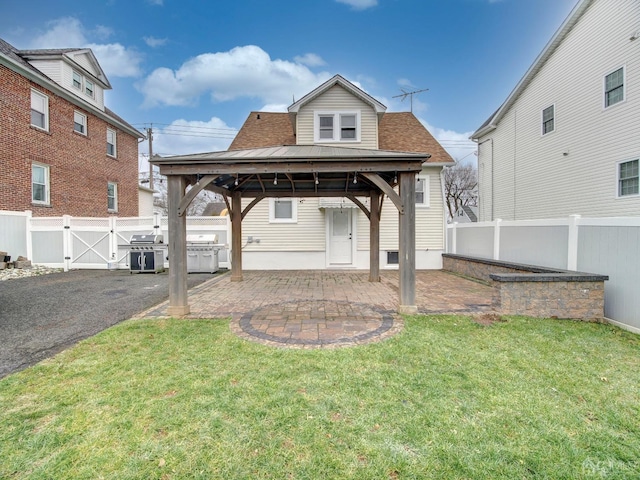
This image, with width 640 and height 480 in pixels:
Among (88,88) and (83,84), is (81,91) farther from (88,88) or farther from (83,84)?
(88,88)

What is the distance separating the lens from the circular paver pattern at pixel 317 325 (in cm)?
418

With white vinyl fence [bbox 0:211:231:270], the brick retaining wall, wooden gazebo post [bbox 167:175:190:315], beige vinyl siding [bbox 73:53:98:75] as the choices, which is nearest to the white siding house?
white vinyl fence [bbox 0:211:231:270]

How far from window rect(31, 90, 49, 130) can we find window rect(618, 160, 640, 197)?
65.9 feet

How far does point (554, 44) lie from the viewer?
1115 cm

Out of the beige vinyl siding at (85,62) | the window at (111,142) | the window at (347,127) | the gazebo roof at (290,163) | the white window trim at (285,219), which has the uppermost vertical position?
the beige vinyl siding at (85,62)

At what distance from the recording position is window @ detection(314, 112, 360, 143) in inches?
437

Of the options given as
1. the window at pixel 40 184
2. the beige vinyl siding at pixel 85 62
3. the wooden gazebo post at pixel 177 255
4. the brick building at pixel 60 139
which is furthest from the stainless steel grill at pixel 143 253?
the beige vinyl siding at pixel 85 62

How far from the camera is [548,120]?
11734 millimetres

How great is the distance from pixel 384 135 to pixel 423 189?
270 centimetres

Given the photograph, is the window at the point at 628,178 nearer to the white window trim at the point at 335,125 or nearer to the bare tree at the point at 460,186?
the white window trim at the point at 335,125

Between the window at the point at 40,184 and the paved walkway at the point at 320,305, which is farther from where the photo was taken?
the window at the point at 40,184

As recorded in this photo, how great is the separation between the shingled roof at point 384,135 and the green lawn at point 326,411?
899 centimetres

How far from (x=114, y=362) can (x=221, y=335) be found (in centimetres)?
128

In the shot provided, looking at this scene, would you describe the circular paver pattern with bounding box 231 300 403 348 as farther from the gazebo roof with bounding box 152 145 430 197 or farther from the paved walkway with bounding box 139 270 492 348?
the gazebo roof with bounding box 152 145 430 197
